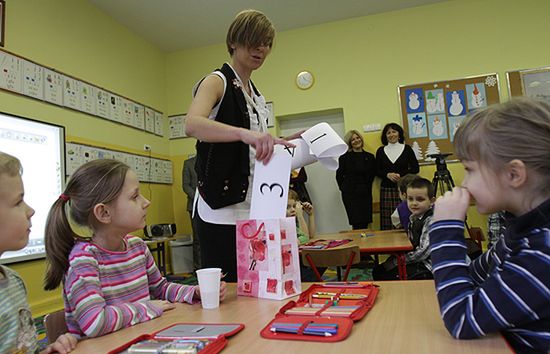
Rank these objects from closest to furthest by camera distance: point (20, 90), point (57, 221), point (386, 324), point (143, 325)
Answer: point (386, 324)
point (143, 325)
point (57, 221)
point (20, 90)

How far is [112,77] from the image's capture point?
16.3ft

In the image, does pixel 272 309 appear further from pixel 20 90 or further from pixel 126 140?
pixel 126 140

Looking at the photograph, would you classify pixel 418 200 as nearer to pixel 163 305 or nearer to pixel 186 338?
pixel 163 305

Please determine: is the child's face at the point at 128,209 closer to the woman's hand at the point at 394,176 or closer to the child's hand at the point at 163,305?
the child's hand at the point at 163,305

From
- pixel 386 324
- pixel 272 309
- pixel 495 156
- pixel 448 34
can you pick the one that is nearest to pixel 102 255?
pixel 272 309

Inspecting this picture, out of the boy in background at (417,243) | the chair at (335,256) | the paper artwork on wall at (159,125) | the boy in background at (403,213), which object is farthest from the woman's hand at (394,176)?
the paper artwork on wall at (159,125)

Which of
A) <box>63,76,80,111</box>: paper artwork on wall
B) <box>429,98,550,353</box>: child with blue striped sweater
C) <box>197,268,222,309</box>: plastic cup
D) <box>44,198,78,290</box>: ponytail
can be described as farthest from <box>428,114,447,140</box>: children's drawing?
<box>44,198,78,290</box>: ponytail

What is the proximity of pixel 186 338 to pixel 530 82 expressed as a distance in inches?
215

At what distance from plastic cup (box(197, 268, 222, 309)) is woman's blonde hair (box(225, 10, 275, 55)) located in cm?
81

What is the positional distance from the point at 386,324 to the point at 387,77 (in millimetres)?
4970

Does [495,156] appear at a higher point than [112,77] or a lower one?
lower

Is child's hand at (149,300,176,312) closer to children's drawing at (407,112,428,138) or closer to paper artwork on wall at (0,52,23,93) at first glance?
paper artwork on wall at (0,52,23,93)

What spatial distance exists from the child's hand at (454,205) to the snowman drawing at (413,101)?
4.69 m

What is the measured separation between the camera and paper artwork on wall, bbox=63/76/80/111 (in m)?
4.16
